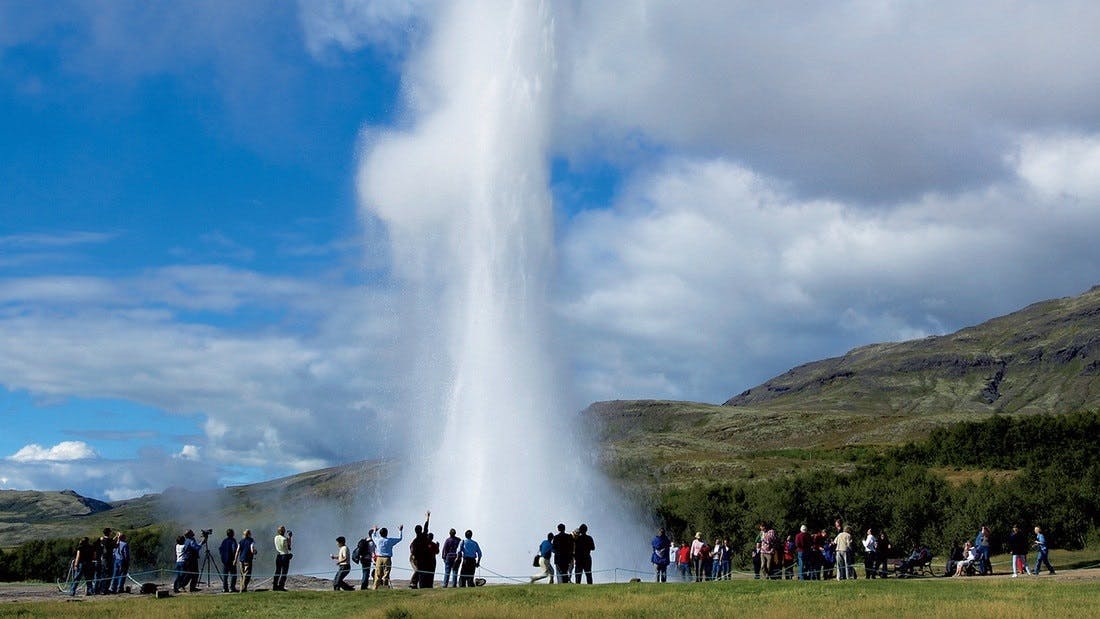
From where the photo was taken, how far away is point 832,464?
406 ft

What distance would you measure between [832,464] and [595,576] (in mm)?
92559

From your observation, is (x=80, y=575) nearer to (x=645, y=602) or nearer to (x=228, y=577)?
(x=228, y=577)

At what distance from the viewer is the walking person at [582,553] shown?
2952cm

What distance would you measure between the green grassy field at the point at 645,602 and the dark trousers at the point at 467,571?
160 centimetres

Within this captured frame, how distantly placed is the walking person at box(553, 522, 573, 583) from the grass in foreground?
6.28 ft

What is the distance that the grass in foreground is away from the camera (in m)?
22.4

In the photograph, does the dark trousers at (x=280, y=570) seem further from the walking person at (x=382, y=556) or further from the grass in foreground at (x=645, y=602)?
the walking person at (x=382, y=556)

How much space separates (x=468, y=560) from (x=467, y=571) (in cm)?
50

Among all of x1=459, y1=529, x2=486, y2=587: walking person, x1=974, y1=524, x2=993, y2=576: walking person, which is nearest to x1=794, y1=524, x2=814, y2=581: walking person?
x1=974, y1=524, x2=993, y2=576: walking person

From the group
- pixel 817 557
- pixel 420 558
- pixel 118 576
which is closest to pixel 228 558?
pixel 118 576

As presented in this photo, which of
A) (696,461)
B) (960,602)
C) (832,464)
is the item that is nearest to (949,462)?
(832,464)

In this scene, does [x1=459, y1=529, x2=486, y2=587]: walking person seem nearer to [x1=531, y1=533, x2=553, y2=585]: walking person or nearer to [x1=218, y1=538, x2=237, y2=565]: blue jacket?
[x1=531, y1=533, x2=553, y2=585]: walking person

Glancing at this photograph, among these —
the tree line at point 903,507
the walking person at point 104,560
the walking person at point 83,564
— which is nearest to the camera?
the walking person at point 83,564

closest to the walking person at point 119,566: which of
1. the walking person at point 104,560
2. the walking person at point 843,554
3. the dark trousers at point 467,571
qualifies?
the walking person at point 104,560
